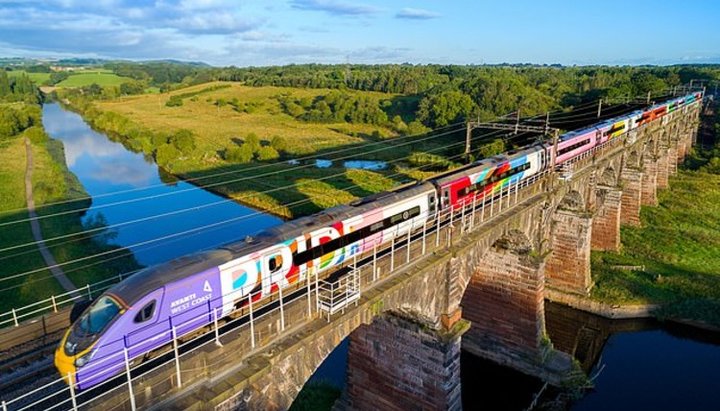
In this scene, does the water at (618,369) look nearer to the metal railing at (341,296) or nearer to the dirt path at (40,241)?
the metal railing at (341,296)

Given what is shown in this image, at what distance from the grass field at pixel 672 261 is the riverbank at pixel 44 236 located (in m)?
35.1

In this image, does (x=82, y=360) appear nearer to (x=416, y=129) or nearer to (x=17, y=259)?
(x=17, y=259)

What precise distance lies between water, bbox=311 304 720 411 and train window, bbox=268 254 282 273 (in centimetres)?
1204

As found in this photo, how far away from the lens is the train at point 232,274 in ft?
39.2

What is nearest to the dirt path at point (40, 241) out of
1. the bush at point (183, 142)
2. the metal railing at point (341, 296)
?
the metal railing at point (341, 296)

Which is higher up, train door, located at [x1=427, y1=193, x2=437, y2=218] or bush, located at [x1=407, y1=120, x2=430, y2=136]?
train door, located at [x1=427, y1=193, x2=437, y2=218]

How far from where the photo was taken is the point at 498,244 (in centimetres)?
Result: 2798

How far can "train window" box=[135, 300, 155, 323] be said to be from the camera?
12.6 metres

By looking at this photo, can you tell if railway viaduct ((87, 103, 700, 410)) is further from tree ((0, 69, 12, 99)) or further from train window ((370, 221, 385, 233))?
tree ((0, 69, 12, 99))

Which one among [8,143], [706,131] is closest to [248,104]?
[8,143]

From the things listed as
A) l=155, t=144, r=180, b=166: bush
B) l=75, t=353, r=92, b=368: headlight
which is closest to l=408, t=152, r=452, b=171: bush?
l=155, t=144, r=180, b=166: bush

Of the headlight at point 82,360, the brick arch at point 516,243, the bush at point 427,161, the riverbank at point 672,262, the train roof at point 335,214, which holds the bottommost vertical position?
the riverbank at point 672,262

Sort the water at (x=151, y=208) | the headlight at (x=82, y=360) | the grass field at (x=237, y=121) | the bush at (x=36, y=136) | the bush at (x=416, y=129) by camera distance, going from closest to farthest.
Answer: the headlight at (x=82, y=360) → the water at (x=151, y=208) → the bush at (x=36, y=136) → the bush at (x=416, y=129) → the grass field at (x=237, y=121)

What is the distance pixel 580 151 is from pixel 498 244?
49.3ft
